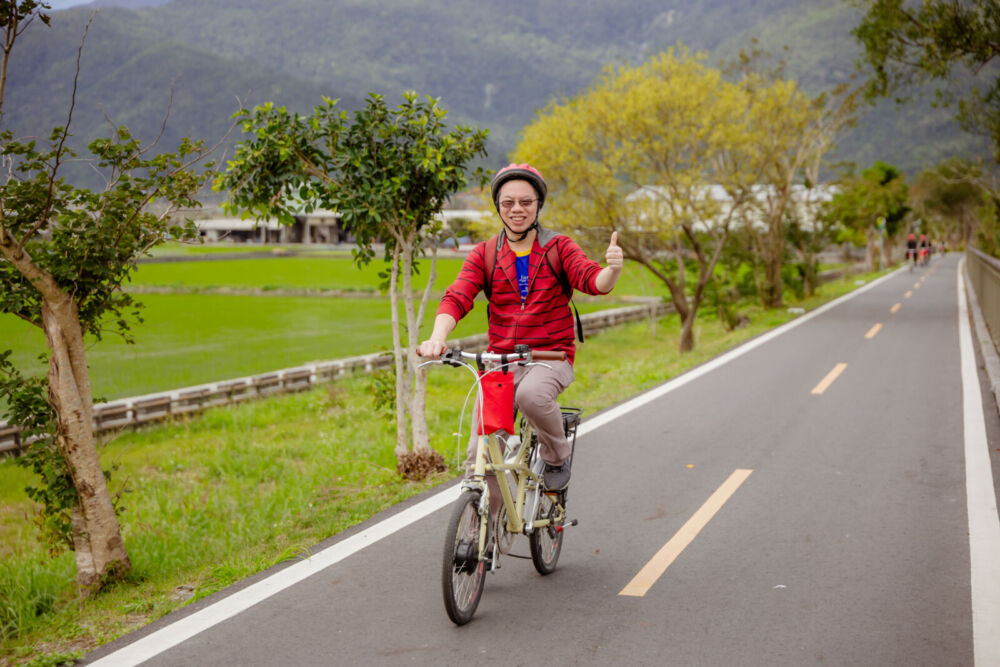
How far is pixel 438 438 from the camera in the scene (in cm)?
1059

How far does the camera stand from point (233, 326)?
34906 millimetres

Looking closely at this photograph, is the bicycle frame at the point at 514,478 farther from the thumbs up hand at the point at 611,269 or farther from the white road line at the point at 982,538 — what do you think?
the white road line at the point at 982,538

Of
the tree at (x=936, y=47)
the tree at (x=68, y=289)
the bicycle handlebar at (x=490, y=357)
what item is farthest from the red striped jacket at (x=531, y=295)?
the tree at (x=936, y=47)

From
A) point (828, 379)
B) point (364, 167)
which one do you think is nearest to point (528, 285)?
point (364, 167)

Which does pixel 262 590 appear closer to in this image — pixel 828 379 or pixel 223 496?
pixel 223 496

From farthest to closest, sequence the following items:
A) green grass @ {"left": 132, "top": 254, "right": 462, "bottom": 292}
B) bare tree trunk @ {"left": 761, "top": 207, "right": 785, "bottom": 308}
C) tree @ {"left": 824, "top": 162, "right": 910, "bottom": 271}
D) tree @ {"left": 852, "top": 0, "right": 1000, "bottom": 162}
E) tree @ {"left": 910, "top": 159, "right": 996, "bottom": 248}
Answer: tree @ {"left": 910, "top": 159, "right": 996, "bottom": 248} < green grass @ {"left": 132, "top": 254, "right": 462, "bottom": 292} < tree @ {"left": 824, "top": 162, "right": 910, "bottom": 271} < bare tree trunk @ {"left": 761, "top": 207, "right": 785, "bottom": 308} < tree @ {"left": 852, "top": 0, "right": 1000, "bottom": 162}

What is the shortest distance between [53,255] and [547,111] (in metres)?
20.4

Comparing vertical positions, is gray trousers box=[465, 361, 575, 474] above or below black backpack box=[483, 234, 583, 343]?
below

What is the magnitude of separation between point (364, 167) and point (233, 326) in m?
28.9

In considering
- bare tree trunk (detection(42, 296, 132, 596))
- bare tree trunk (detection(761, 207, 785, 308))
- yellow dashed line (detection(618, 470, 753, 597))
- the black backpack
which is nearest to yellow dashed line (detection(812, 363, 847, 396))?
yellow dashed line (detection(618, 470, 753, 597))

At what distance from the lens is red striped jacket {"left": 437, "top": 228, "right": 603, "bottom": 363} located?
4.41m

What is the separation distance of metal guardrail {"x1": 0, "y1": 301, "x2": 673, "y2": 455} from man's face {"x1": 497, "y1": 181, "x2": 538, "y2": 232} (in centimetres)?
937

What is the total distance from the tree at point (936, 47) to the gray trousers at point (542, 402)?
1610 centimetres

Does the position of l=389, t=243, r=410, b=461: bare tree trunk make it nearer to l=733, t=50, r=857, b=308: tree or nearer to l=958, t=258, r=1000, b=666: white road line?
l=958, t=258, r=1000, b=666: white road line
